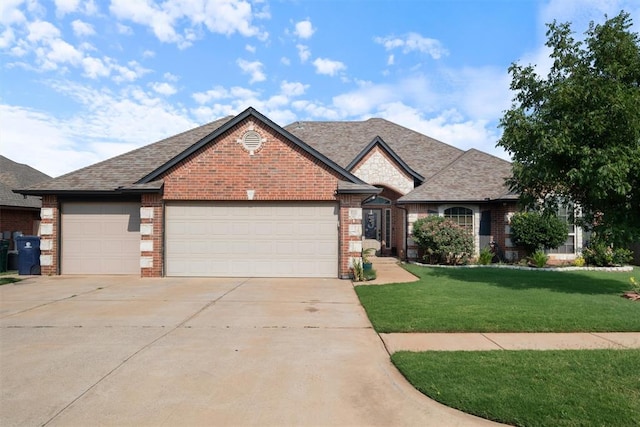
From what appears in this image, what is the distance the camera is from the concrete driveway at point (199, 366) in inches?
148

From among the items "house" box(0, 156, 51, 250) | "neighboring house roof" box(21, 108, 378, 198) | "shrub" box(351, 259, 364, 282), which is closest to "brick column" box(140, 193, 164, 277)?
"neighboring house roof" box(21, 108, 378, 198)

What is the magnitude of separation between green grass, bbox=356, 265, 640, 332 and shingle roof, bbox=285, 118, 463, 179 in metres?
10.4

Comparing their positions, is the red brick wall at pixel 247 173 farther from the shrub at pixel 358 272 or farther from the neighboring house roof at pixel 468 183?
the neighboring house roof at pixel 468 183

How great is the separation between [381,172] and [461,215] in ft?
15.6

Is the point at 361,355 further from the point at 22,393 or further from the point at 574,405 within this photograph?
the point at 22,393

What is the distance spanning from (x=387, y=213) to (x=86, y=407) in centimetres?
1859

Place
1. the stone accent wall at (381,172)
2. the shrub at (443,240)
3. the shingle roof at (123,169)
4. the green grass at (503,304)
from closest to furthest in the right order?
1. the green grass at (503,304)
2. the shingle roof at (123,169)
3. the shrub at (443,240)
4. the stone accent wall at (381,172)

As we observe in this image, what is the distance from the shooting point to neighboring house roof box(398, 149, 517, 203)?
17.1 meters

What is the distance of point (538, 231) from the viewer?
1555 cm

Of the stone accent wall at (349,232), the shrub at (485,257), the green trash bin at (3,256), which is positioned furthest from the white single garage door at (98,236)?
the shrub at (485,257)

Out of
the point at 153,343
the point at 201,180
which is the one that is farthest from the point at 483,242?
the point at 153,343

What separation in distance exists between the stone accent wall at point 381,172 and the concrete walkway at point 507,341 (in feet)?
45.9

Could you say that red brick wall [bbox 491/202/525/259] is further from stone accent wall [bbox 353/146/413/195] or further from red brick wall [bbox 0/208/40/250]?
red brick wall [bbox 0/208/40/250]

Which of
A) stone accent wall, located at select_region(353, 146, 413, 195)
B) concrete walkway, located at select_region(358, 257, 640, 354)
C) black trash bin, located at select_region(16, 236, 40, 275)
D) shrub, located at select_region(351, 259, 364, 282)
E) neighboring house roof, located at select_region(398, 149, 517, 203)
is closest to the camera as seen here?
concrete walkway, located at select_region(358, 257, 640, 354)
